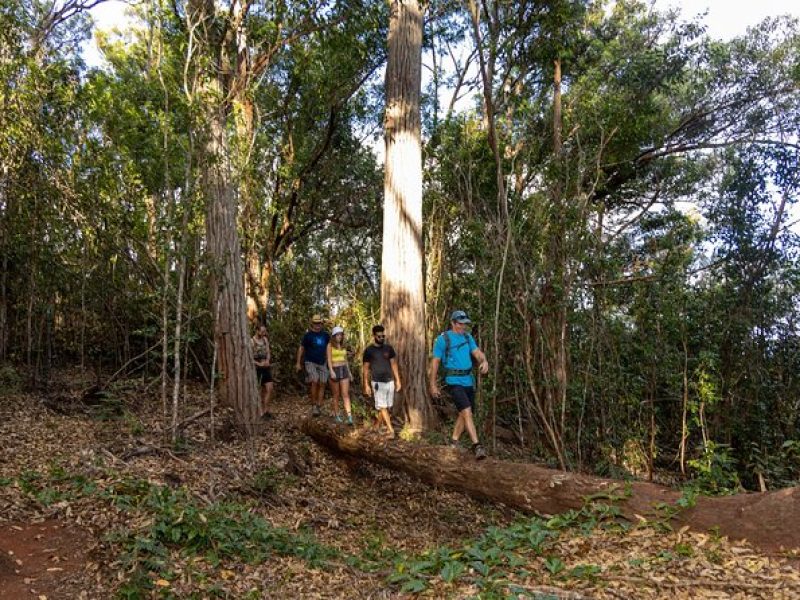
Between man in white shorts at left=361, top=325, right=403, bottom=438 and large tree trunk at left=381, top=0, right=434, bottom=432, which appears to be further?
large tree trunk at left=381, top=0, right=434, bottom=432

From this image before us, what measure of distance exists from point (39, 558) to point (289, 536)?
2019mm

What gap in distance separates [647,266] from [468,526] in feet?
23.5

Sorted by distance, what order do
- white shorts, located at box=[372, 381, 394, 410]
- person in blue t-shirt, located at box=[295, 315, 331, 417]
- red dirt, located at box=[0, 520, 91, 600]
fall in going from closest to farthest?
1. red dirt, located at box=[0, 520, 91, 600]
2. white shorts, located at box=[372, 381, 394, 410]
3. person in blue t-shirt, located at box=[295, 315, 331, 417]

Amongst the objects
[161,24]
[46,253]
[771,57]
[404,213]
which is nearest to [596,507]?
[404,213]

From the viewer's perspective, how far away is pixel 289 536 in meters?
5.62

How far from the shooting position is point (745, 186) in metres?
11.8

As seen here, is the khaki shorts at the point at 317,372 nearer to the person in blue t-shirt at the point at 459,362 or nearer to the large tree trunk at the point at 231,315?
the large tree trunk at the point at 231,315

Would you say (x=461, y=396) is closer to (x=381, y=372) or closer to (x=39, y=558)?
(x=381, y=372)

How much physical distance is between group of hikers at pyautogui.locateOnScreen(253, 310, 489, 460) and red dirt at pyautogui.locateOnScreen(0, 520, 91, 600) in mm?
4005

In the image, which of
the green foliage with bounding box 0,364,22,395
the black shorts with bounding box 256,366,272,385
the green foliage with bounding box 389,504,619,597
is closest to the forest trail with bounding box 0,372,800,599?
the green foliage with bounding box 389,504,619,597

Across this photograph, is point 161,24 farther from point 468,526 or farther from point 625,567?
point 625,567

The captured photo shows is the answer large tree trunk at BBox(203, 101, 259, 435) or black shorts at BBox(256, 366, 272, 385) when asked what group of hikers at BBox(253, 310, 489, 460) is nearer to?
black shorts at BBox(256, 366, 272, 385)

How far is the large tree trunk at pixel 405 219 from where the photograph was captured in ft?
31.8

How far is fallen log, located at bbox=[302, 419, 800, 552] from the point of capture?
15.0 ft
